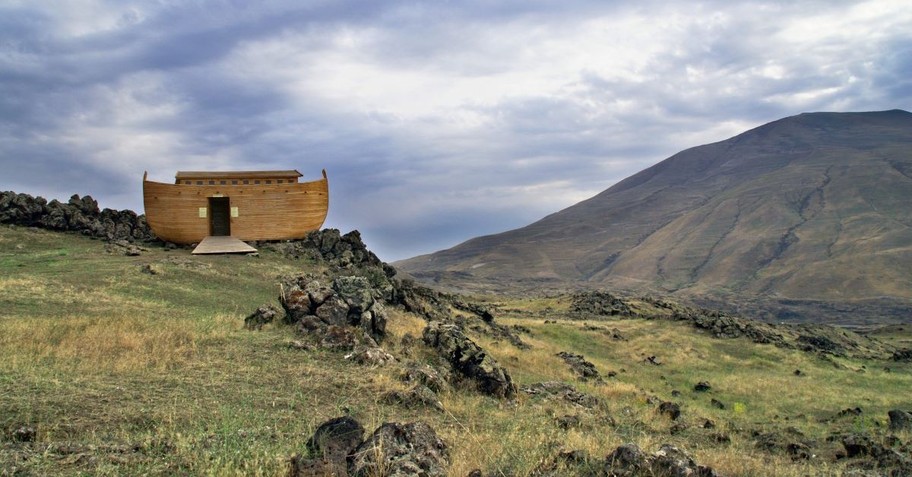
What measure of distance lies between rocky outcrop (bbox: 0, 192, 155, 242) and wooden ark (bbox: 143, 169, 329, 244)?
3025 mm

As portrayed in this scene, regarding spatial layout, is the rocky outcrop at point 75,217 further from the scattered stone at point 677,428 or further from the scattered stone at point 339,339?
the scattered stone at point 677,428

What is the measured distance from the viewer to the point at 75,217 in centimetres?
3666

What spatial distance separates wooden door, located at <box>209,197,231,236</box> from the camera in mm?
37469

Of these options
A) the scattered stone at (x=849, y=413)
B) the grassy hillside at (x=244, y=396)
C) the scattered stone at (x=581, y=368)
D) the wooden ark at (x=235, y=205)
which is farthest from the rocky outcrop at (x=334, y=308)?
the wooden ark at (x=235, y=205)

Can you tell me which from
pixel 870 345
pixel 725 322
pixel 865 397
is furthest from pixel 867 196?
pixel 865 397

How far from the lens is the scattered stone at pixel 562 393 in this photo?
1460 cm

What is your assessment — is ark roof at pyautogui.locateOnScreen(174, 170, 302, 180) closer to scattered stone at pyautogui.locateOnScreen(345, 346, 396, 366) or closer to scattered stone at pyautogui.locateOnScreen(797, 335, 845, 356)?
scattered stone at pyautogui.locateOnScreen(345, 346, 396, 366)

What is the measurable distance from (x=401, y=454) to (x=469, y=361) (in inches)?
311

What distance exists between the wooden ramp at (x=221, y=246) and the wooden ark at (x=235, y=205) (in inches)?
32.9

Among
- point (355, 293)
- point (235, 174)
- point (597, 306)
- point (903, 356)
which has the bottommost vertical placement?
point (903, 356)

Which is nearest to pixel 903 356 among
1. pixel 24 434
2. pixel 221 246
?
pixel 221 246

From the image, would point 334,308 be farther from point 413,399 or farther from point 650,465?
point 650,465

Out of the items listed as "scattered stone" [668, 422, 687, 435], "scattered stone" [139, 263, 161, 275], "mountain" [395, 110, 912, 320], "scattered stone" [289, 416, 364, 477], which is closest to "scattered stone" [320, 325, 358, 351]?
"scattered stone" [289, 416, 364, 477]

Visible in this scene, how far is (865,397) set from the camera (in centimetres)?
2528
